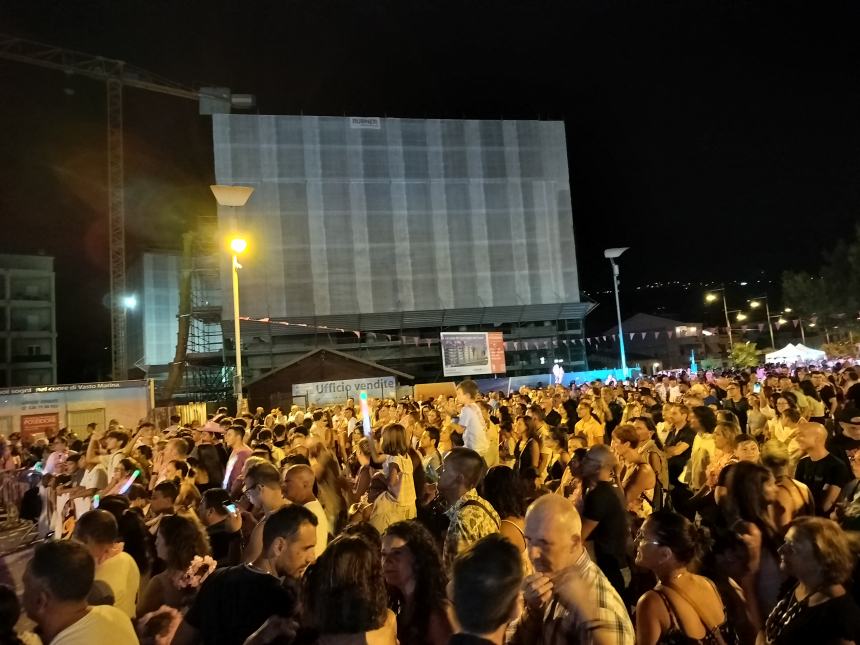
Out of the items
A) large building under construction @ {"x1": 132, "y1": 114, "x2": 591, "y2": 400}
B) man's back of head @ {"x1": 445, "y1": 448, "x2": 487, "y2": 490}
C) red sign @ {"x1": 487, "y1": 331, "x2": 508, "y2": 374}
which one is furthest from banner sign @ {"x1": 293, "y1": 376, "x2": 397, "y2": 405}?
man's back of head @ {"x1": 445, "y1": 448, "x2": 487, "y2": 490}

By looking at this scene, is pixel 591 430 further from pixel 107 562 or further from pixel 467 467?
pixel 107 562

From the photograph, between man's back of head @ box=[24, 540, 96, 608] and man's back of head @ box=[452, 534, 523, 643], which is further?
man's back of head @ box=[24, 540, 96, 608]

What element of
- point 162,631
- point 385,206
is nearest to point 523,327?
point 385,206

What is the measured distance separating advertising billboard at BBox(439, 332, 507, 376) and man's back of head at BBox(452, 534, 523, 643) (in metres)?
26.2

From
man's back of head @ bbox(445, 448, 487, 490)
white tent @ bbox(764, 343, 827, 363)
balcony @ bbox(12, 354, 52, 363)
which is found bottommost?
man's back of head @ bbox(445, 448, 487, 490)

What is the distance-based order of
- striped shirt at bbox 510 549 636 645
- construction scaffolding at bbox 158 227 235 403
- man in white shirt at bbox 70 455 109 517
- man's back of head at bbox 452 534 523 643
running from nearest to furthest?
man's back of head at bbox 452 534 523 643 < striped shirt at bbox 510 549 636 645 < man in white shirt at bbox 70 455 109 517 < construction scaffolding at bbox 158 227 235 403

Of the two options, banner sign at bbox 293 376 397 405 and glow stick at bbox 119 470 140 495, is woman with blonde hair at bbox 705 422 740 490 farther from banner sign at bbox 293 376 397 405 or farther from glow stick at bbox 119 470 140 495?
banner sign at bbox 293 376 397 405

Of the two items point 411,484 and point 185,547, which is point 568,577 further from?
point 411,484

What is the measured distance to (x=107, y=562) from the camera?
3521 mm

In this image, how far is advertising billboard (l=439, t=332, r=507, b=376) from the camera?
28.7m

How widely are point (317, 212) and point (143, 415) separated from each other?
20.3 meters

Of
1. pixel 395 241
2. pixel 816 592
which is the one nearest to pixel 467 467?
pixel 816 592

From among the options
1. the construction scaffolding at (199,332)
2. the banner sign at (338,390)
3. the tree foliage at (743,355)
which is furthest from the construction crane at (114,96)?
the tree foliage at (743,355)

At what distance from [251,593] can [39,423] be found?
18.4m
